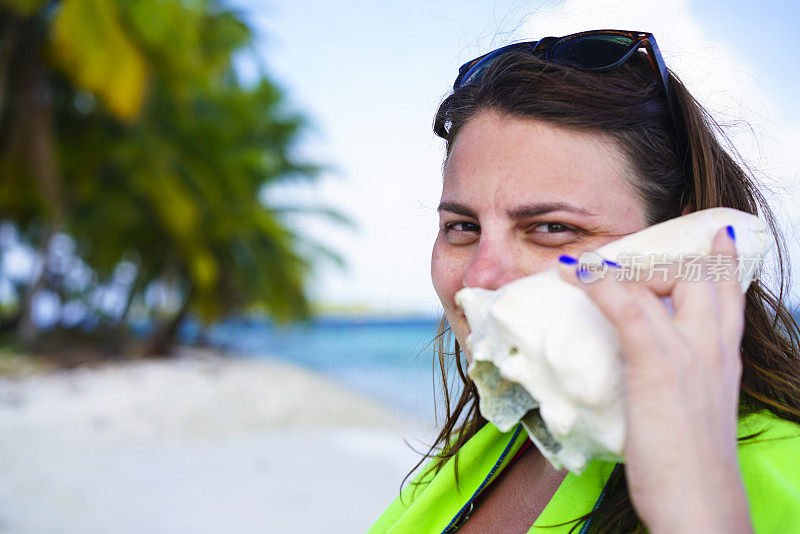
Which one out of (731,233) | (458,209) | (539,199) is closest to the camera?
(731,233)

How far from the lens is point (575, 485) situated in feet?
3.59

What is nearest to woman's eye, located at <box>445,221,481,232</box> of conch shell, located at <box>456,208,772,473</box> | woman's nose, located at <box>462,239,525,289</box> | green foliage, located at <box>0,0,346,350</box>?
woman's nose, located at <box>462,239,525,289</box>

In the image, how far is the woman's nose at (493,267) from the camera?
1.07m

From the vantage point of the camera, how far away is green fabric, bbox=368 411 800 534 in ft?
2.65

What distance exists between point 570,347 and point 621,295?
3.5 inches

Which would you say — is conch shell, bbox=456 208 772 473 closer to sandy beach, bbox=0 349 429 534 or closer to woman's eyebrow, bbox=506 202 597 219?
woman's eyebrow, bbox=506 202 597 219

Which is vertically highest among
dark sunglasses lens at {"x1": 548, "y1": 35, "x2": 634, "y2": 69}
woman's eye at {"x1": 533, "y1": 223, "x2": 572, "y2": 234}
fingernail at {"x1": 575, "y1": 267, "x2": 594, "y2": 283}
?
dark sunglasses lens at {"x1": 548, "y1": 35, "x2": 634, "y2": 69}

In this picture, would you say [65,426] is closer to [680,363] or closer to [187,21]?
[187,21]

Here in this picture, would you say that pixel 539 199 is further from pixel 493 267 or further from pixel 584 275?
pixel 584 275

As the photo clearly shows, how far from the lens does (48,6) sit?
10484 millimetres

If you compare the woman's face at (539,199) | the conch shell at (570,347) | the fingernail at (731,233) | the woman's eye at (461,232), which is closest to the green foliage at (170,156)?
the woman's eye at (461,232)

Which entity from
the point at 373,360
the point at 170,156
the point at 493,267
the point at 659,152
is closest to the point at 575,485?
the point at 493,267

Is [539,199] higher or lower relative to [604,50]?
lower

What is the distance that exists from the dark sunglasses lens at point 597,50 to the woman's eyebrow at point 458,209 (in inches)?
15.7
